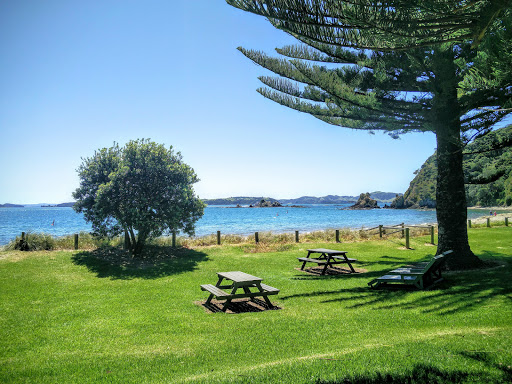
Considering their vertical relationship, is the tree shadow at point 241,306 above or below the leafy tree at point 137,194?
below

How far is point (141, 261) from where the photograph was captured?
13.1 m

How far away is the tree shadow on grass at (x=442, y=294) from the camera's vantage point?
6.46m

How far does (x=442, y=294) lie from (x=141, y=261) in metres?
10.2

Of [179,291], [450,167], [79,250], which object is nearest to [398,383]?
[179,291]

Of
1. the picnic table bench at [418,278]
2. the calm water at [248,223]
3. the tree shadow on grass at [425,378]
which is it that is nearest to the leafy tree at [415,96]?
the picnic table bench at [418,278]

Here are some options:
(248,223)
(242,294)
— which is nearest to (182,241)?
(242,294)

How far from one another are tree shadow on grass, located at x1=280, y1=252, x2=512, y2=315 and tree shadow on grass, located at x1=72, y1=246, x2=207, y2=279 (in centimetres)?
540

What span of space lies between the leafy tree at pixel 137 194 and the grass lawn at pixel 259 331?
3.14 meters

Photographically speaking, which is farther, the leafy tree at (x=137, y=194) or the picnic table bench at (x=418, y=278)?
the leafy tree at (x=137, y=194)

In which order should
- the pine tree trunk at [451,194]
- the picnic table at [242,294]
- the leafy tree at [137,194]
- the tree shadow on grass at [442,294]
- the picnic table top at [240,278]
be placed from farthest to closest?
the leafy tree at [137,194] → the pine tree trunk at [451,194] → the picnic table top at [240,278] → the picnic table at [242,294] → the tree shadow on grass at [442,294]

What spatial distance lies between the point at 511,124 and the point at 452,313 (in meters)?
7.44

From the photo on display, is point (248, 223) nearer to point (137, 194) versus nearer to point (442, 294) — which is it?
point (137, 194)

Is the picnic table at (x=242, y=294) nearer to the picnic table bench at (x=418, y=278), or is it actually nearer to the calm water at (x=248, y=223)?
the picnic table bench at (x=418, y=278)

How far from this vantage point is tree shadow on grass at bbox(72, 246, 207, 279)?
37.1 feet
